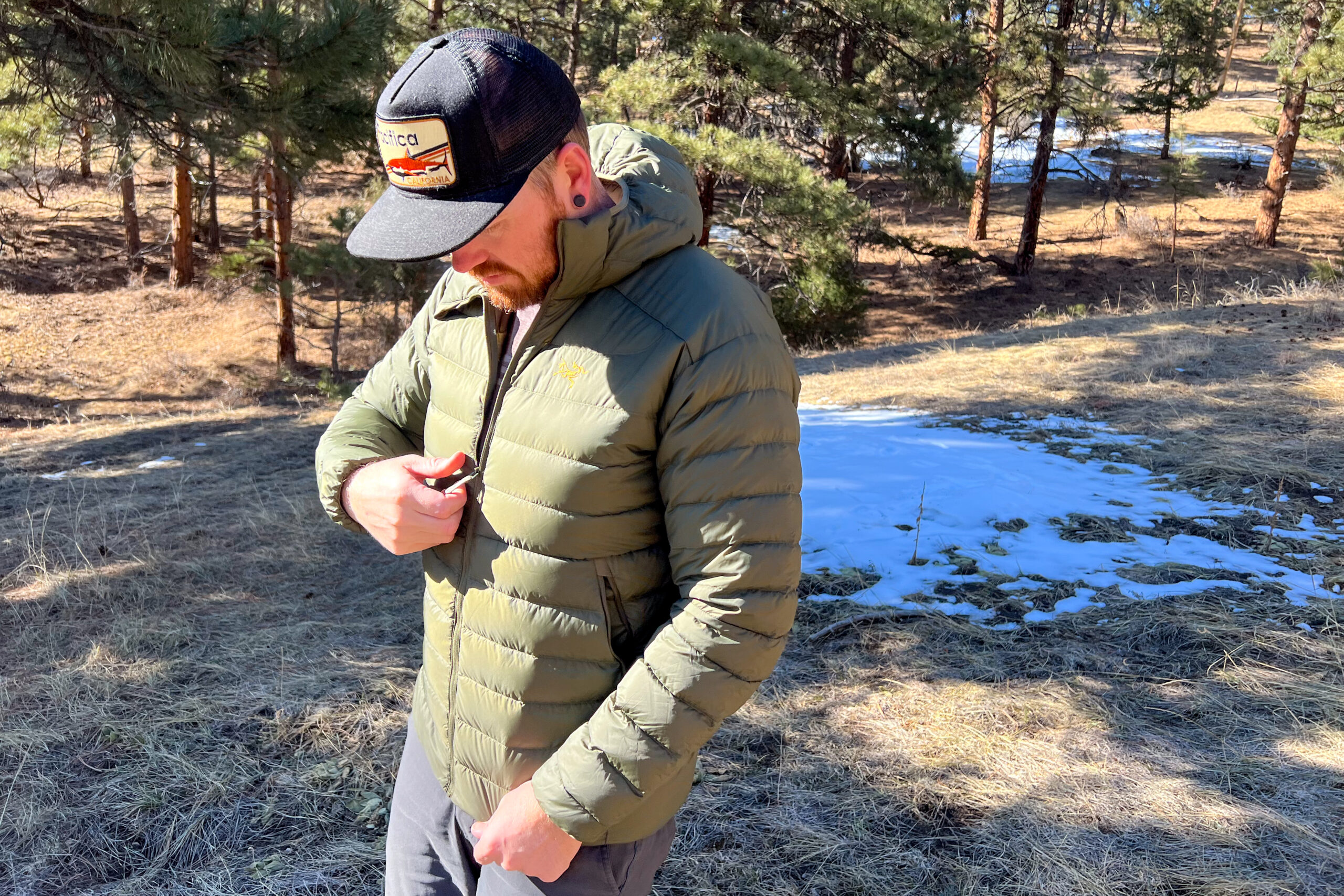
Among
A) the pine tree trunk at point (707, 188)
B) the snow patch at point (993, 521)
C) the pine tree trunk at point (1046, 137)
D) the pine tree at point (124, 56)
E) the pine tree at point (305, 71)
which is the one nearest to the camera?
the snow patch at point (993, 521)

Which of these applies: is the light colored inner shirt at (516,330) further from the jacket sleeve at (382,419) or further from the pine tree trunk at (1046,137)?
the pine tree trunk at (1046,137)

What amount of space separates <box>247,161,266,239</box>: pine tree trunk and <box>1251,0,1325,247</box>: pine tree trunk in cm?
1705

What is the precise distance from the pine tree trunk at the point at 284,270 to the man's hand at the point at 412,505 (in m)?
12.0

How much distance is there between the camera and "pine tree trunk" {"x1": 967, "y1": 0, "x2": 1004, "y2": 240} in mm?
16750

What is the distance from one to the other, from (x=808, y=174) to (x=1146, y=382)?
18.5ft

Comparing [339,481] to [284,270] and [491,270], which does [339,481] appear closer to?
[491,270]

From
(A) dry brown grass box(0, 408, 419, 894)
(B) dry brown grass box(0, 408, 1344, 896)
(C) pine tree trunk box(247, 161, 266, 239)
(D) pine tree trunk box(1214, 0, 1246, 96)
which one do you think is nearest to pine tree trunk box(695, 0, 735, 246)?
(C) pine tree trunk box(247, 161, 266, 239)

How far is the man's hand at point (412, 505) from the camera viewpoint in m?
1.35

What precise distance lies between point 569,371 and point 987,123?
19.7m

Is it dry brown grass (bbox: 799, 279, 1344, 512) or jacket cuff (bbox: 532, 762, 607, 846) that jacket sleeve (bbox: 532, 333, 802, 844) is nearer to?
jacket cuff (bbox: 532, 762, 607, 846)

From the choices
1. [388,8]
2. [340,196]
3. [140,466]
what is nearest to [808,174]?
[388,8]

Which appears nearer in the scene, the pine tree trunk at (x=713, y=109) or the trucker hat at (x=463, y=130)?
the trucker hat at (x=463, y=130)

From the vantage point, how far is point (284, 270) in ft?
46.1

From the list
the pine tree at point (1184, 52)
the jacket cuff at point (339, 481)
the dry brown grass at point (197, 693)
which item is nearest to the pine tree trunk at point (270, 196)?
the dry brown grass at point (197, 693)
